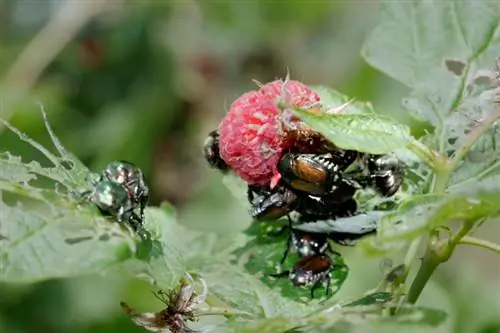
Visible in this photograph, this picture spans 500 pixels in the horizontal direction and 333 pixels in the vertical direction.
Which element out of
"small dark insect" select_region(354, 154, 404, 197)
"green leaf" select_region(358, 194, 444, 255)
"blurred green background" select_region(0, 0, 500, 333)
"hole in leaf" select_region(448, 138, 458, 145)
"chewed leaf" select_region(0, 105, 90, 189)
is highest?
"chewed leaf" select_region(0, 105, 90, 189)

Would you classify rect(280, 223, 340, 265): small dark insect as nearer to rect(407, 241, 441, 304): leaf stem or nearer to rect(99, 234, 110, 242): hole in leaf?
rect(407, 241, 441, 304): leaf stem

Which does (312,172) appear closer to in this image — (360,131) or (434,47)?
(360,131)

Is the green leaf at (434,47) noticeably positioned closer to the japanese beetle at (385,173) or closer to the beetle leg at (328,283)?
the japanese beetle at (385,173)

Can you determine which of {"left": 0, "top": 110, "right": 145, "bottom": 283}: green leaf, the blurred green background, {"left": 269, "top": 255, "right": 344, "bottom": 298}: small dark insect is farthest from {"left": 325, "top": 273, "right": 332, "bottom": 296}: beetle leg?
the blurred green background

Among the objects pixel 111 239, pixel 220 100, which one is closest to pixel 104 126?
pixel 220 100

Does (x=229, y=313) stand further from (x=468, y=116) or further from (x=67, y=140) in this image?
(x=67, y=140)

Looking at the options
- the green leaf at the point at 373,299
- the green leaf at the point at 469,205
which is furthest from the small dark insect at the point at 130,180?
the green leaf at the point at 469,205
